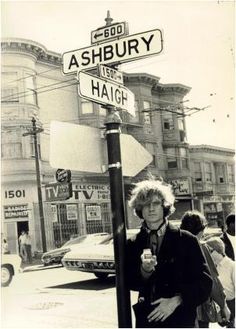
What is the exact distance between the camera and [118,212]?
122 inches

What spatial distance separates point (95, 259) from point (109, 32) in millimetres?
7184

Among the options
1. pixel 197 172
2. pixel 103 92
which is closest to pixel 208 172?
pixel 197 172

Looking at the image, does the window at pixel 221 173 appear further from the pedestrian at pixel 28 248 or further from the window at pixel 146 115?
the pedestrian at pixel 28 248

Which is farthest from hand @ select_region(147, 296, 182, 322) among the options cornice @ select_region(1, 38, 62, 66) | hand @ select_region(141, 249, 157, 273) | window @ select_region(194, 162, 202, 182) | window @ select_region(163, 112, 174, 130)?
window @ select_region(194, 162, 202, 182)

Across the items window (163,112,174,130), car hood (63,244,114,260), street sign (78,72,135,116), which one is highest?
window (163,112,174,130)

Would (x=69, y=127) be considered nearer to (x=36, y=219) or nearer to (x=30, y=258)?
(x=30, y=258)

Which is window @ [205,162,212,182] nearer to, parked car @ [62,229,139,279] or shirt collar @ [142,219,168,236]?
parked car @ [62,229,139,279]

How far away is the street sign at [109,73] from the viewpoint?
3.33 m

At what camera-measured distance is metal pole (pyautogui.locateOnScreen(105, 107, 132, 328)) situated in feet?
9.93

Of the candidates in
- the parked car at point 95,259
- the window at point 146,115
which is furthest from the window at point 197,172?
the parked car at point 95,259

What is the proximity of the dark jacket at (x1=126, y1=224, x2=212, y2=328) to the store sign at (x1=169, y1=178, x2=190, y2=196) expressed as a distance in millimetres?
A: 26588

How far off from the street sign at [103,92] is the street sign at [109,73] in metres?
0.05

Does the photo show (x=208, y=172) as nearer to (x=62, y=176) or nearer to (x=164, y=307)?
(x=62, y=176)

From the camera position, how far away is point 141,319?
2.96 metres
